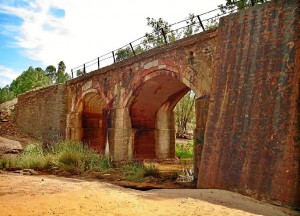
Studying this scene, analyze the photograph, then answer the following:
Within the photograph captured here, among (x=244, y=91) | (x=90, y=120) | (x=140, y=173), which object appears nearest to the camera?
(x=244, y=91)

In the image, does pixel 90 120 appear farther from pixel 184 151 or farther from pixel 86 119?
pixel 184 151

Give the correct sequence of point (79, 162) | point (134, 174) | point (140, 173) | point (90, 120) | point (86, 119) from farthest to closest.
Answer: point (90, 120) < point (86, 119) < point (79, 162) < point (134, 174) < point (140, 173)

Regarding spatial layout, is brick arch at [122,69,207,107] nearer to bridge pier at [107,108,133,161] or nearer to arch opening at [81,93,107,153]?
bridge pier at [107,108,133,161]

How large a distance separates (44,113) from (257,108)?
17165mm

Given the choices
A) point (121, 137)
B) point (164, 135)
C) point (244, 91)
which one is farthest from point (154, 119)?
point (244, 91)

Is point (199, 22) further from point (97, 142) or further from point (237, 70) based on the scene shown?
point (97, 142)

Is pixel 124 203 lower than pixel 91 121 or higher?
lower

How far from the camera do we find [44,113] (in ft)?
69.9

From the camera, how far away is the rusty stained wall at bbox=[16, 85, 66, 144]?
20.2 meters

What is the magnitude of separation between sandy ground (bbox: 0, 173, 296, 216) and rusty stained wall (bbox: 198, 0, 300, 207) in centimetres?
69

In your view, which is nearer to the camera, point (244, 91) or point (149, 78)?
point (244, 91)


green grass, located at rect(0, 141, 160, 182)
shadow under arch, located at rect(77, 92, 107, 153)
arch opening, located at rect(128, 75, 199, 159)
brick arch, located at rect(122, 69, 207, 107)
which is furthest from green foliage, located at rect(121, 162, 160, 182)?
shadow under arch, located at rect(77, 92, 107, 153)

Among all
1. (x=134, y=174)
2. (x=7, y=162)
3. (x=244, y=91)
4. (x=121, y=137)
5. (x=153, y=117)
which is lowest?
(x=134, y=174)

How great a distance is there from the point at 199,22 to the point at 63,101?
12.2 meters
